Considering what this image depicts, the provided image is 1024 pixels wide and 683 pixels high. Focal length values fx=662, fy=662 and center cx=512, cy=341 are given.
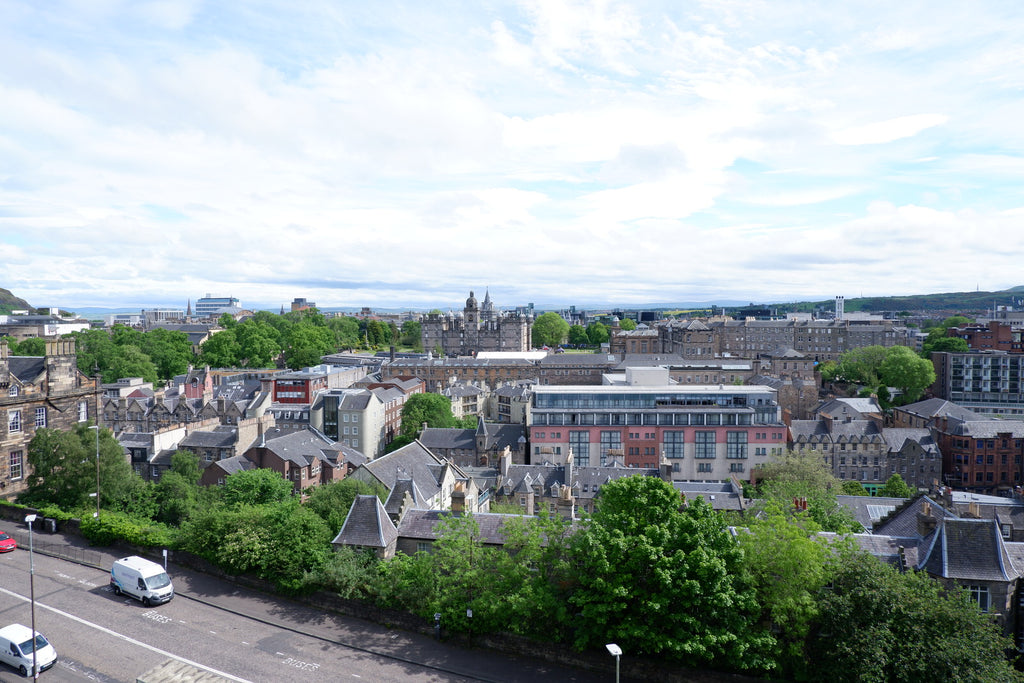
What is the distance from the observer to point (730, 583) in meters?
26.2

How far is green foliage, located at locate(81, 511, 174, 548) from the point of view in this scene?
35.8m

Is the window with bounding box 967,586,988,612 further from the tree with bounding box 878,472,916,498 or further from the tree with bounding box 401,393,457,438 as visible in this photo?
the tree with bounding box 401,393,457,438

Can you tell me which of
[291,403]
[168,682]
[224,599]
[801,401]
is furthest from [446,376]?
[168,682]

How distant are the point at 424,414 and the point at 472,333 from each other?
102m

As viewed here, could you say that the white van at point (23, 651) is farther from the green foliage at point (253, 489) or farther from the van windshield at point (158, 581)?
the green foliage at point (253, 489)

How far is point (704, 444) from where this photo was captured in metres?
73.9

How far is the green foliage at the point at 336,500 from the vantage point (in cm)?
3550

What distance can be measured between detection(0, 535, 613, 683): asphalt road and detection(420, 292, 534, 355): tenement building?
151228mm

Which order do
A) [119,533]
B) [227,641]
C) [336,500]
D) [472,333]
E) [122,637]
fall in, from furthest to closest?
[472,333] → [336,500] → [119,533] → [227,641] → [122,637]

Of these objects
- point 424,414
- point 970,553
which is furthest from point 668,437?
point 970,553

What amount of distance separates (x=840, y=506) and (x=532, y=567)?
2796cm

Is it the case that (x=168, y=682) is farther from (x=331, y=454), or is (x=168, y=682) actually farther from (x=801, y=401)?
(x=801, y=401)

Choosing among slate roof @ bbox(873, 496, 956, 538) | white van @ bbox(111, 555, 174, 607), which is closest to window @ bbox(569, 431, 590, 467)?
slate roof @ bbox(873, 496, 956, 538)

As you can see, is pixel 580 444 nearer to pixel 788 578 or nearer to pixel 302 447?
pixel 302 447
